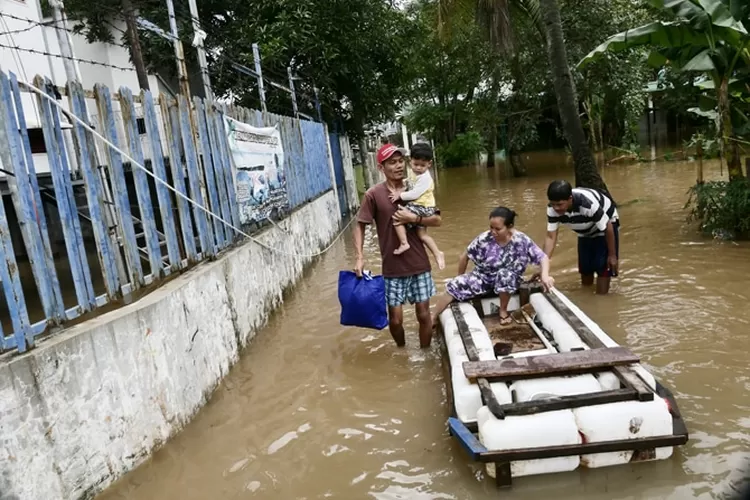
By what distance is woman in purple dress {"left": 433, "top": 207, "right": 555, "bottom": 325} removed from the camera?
16.8 ft

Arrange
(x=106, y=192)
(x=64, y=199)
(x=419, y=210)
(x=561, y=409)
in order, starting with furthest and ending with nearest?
(x=419, y=210) < (x=106, y=192) < (x=64, y=199) < (x=561, y=409)

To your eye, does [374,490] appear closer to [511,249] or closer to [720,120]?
[511,249]

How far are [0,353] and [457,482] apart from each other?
100 inches

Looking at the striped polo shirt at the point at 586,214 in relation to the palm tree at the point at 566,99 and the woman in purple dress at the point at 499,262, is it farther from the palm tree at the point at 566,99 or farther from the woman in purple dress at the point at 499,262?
the palm tree at the point at 566,99

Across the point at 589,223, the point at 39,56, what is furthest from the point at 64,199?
the point at 39,56

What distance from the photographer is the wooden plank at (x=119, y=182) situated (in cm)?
395

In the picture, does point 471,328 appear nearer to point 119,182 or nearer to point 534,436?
point 534,436

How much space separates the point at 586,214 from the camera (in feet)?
19.7

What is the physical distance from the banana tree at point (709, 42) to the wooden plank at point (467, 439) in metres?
6.16

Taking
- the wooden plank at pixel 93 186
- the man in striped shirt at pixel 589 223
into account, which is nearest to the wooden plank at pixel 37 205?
the wooden plank at pixel 93 186

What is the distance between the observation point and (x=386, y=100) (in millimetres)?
16734

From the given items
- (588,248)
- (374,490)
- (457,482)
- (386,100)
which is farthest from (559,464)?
(386,100)

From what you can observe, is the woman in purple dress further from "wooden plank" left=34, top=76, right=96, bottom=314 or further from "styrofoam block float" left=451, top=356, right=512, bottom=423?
"wooden plank" left=34, top=76, right=96, bottom=314

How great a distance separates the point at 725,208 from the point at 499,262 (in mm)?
4954
